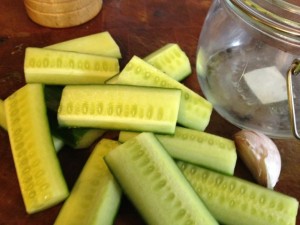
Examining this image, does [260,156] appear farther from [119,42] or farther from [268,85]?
[119,42]

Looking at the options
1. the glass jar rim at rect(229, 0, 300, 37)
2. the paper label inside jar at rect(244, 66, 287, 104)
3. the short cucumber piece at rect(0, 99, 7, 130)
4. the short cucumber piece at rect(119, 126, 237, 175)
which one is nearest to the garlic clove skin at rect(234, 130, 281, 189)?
the short cucumber piece at rect(119, 126, 237, 175)

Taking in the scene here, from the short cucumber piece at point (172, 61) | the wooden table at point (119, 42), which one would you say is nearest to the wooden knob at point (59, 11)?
the wooden table at point (119, 42)

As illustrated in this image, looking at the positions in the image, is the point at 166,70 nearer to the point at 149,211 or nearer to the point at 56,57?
the point at 56,57

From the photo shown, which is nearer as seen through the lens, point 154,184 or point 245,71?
point 154,184

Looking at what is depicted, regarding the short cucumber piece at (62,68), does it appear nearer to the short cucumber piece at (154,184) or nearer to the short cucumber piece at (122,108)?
the short cucumber piece at (122,108)

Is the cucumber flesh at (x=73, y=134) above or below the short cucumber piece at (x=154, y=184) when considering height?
below

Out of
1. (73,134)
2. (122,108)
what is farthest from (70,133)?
(122,108)

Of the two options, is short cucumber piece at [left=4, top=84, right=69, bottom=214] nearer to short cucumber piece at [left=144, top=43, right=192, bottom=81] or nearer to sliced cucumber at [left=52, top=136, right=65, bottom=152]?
sliced cucumber at [left=52, top=136, right=65, bottom=152]
